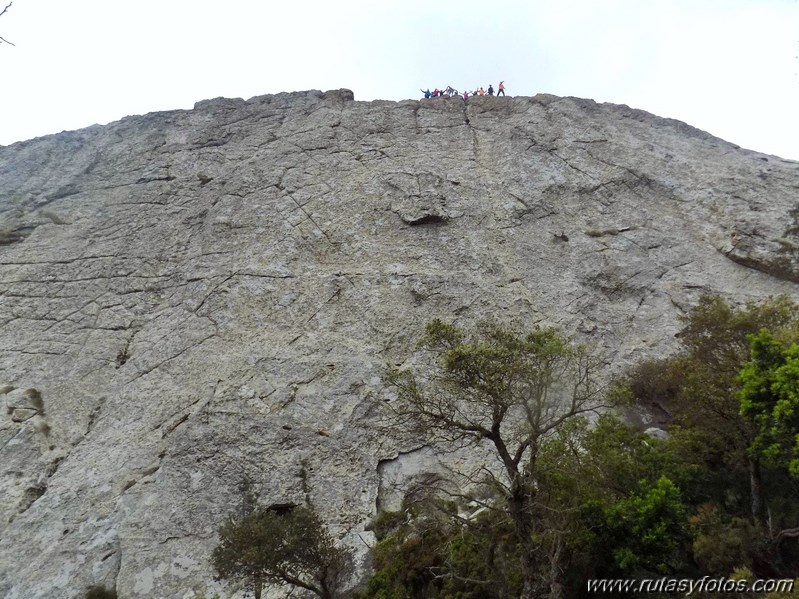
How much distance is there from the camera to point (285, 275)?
72.4 feet

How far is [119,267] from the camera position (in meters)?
23.6

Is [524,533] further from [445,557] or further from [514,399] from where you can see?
[445,557]

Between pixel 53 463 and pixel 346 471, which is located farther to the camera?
pixel 53 463

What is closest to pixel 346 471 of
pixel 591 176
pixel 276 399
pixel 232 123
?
pixel 276 399

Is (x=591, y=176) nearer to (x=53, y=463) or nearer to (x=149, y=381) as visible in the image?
(x=149, y=381)

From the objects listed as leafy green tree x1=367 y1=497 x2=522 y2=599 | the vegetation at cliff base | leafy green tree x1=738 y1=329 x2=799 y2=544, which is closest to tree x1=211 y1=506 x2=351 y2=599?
the vegetation at cliff base

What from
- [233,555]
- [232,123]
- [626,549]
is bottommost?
[233,555]

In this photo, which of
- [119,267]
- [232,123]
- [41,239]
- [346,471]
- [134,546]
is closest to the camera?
[134,546]

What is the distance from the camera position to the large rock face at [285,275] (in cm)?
1608

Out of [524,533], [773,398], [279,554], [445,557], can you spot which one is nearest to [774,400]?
[773,398]

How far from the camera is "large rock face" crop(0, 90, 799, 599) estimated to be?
1608cm

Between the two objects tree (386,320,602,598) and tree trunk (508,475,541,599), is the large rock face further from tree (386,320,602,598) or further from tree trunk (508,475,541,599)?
tree trunk (508,475,541,599)

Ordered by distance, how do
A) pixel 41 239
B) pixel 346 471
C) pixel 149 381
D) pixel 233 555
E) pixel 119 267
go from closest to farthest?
pixel 233 555 → pixel 346 471 → pixel 149 381 → pixel 119 267 → pixel 41 239

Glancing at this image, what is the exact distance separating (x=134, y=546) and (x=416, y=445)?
7662 mm
